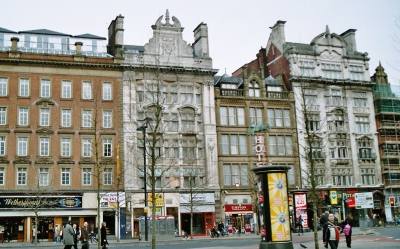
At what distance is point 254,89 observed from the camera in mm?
62031

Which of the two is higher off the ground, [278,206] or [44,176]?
[44,176]

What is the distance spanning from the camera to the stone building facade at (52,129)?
164ft

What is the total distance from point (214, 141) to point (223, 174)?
12.5ft

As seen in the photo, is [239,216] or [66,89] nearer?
[66,89]

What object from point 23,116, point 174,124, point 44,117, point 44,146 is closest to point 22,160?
point 44,146

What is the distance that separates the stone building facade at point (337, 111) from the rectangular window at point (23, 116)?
30.3m

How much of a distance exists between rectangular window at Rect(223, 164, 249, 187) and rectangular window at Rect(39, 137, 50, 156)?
18900mm

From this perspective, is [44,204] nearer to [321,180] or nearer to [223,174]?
[223,174]

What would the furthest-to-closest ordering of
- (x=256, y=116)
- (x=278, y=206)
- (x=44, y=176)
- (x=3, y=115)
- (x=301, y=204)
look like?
(x=256, y=116)
(x=3, y=115)
(x=44, y=176)
(x=301, y=204)
(x=278, y=206)

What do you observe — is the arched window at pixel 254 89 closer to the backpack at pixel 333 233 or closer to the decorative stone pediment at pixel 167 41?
the decorative stone pediment at pixel 167 41

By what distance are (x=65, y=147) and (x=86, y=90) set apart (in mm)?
6331

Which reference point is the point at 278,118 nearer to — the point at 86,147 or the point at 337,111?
the point at 337,111

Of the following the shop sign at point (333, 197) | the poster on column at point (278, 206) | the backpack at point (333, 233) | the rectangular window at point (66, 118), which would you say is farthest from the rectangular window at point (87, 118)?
the backpack at point (333, 233)

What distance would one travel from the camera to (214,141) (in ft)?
189
